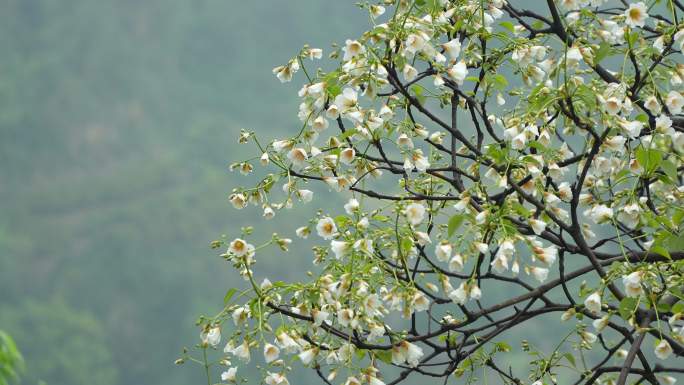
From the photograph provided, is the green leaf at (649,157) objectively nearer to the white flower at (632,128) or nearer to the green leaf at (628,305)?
the white flower at (632,128)

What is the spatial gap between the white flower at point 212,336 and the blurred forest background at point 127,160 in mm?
33136

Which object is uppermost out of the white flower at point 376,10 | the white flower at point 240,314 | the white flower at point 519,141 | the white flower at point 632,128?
the white flower at point 376,10

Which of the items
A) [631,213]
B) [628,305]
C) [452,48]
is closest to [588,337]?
[631,213]

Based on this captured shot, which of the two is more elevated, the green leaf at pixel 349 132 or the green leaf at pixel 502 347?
the green leaf at pixel 349 132

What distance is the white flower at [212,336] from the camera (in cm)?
231

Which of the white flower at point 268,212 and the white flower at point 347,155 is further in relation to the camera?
the white flower at point 268,212

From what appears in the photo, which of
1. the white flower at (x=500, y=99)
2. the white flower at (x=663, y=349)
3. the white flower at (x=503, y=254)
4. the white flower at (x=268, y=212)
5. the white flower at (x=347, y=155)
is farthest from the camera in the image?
the white flower at (x=500, y=99)

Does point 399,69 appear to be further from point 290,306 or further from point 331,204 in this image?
point 331,204

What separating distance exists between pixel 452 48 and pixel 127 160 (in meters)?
45.0

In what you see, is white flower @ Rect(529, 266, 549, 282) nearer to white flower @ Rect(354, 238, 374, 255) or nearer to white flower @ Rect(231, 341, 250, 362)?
white flower @ Rect(354, 238, 374, 255)

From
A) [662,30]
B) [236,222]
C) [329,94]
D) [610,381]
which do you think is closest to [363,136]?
[329,94]

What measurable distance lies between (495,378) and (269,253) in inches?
424

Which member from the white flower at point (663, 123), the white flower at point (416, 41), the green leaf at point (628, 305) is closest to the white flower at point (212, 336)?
the white flower at point (416, 41)

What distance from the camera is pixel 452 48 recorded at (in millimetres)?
2545
